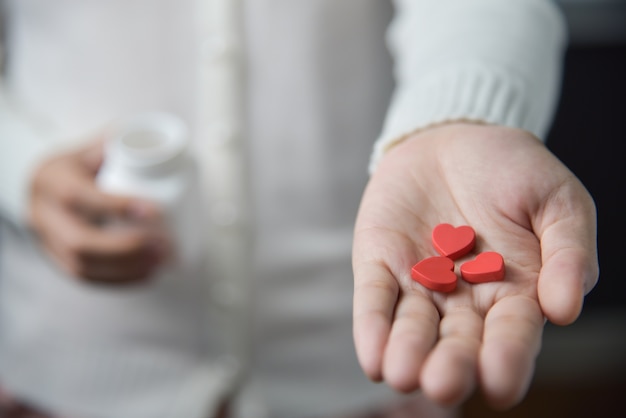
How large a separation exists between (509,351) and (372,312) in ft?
0.20

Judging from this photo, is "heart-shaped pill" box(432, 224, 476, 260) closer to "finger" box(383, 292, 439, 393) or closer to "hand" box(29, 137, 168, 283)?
"finger" box(383, 292, 439, 393)

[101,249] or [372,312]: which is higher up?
[372,312]

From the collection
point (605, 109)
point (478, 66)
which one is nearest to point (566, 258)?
point (478, 66)

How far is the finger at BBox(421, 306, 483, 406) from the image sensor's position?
0.97 ft

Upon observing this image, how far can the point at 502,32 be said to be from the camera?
481 millimetres

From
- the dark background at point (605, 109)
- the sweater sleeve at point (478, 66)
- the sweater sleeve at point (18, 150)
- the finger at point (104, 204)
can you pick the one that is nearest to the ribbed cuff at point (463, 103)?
the sweater sleeve at point (478, 66)

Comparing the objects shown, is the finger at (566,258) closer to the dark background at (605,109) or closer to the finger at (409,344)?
the finger at (409,344)

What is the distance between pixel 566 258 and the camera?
333 millimetres

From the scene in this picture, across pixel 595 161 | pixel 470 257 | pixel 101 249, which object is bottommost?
pixel 595 161

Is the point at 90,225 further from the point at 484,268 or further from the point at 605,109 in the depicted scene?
the point at 605,109

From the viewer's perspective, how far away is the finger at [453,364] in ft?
0.97

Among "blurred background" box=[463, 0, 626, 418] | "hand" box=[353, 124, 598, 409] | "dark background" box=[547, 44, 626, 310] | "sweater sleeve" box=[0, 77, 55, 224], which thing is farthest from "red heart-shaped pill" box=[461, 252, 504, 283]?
"dark background" box=[547, 44, 626, 310]

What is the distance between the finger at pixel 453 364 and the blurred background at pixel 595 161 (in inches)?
28.0

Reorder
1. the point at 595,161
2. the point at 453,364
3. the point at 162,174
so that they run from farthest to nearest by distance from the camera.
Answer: the point at 595,161
the point at 162,174
the point at 453,364
